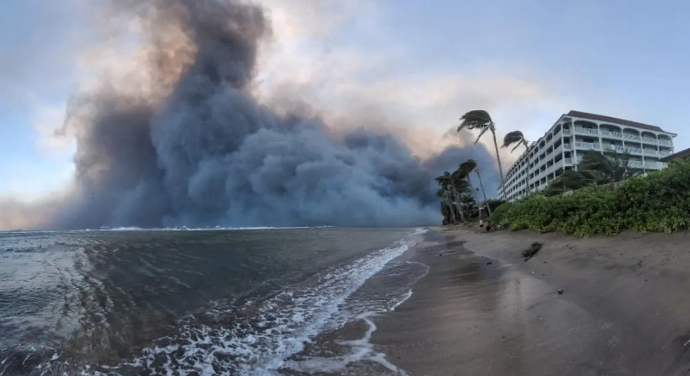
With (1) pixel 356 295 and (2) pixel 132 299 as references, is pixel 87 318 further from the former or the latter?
(1) pixel 356 295

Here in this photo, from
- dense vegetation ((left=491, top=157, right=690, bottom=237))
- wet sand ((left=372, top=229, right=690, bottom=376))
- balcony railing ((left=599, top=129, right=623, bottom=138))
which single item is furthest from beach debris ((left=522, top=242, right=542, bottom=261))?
balcony railing ((left=599, top=129, right=623, bottom=138))

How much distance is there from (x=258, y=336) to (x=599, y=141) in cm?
8854

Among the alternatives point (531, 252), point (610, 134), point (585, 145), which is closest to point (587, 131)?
point (585, 145)

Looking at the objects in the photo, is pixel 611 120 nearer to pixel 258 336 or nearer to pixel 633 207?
pixel 633 207

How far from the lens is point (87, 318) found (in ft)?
32.0

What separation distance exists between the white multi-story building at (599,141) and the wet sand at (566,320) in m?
72.0

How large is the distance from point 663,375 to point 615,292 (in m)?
3.62

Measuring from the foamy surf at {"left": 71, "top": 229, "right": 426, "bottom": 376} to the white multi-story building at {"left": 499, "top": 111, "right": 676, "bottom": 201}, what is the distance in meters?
74.2

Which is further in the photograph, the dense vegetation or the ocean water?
the dense vegetation

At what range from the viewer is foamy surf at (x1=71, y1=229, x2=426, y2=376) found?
6.46m

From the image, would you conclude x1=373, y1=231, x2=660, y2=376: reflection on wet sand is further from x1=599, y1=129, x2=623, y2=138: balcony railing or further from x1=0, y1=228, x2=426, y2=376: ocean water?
x1=599, y1=129, x2=623, y2=138: balcony railing

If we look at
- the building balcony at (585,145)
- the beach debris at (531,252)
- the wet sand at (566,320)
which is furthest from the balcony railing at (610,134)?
the wet sand at (566,320)

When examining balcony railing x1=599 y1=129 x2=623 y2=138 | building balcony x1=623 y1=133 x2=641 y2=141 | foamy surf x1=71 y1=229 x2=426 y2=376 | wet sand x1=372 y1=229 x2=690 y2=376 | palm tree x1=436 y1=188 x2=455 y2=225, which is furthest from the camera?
palm tree x1=436 y1=188 x2=455 y2=225

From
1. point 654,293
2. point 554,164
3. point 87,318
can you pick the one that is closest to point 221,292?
point 87,318
